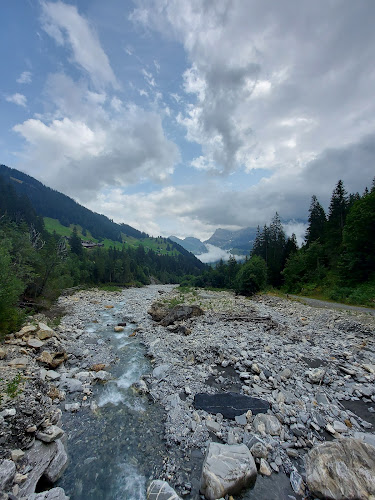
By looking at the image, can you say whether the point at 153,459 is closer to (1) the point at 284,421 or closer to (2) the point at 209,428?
(2) the point at 209,428

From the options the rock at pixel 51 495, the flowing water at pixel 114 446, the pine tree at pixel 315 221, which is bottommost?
the flowing water at pixel 114 446

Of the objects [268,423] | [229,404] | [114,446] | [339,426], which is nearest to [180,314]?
[229,404]

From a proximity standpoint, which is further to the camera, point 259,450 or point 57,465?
point 259,450

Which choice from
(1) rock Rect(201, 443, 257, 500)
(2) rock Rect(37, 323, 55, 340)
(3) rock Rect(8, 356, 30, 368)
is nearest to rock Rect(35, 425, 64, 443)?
(3) rock Rect(8, 356, 30, 368)

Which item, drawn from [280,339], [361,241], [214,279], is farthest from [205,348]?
[214,279]

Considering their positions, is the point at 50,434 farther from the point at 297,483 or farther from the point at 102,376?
the point at 297,483

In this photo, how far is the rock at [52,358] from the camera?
1038 cm

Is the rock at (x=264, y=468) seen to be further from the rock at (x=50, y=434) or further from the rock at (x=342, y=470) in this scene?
the rock at (x=50, y=434)

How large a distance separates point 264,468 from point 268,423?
56.7 inches

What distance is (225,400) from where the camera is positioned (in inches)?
320

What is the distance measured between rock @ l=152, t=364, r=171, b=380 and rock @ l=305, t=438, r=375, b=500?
6777 millimetres

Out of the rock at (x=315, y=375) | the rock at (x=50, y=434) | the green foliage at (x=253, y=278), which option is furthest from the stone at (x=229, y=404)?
the green foliage at (x=253, y=278)

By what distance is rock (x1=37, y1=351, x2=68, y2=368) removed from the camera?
10375 millimetres

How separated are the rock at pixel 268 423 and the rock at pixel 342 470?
1430 millimetres
